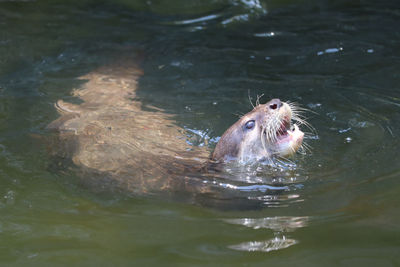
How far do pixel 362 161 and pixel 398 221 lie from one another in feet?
3.53

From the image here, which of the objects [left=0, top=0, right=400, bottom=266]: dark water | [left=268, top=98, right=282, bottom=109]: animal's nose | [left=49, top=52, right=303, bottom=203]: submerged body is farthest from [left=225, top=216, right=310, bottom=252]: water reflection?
[left=268, top=98, right=282, bottom=109]: animal's nose

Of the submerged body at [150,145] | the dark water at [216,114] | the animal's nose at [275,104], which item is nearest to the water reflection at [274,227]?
the dark water at [216,114]

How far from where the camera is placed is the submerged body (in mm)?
3668

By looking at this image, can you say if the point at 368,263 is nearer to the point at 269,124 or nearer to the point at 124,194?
the point at 269,124

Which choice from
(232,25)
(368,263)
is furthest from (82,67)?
(368,263)

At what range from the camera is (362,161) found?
3.72 meters

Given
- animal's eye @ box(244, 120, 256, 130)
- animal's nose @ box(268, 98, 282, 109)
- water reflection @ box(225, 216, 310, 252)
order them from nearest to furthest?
water reflection @ box(225, 216, 310, 252)
animal's nose @ box(268, 98, 282, 109)
animal's eye @ box(244, 120, 256, 130)

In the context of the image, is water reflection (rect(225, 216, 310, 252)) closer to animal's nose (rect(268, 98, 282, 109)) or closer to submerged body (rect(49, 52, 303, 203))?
submerged body (rect(49, 52, 303, 203))

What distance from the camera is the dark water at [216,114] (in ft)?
8.54

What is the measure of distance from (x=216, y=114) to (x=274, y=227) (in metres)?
2.24

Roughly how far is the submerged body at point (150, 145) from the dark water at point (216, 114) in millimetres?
215

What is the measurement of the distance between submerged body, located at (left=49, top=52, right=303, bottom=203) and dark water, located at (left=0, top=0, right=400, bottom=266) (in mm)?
215

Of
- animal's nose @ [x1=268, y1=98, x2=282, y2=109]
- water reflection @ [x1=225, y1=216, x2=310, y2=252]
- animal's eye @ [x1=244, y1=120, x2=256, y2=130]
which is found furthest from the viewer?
animal's eye @ [x1=244, y1=120, x2=256, y2=130]

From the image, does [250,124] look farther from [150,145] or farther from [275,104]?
[150,145]
